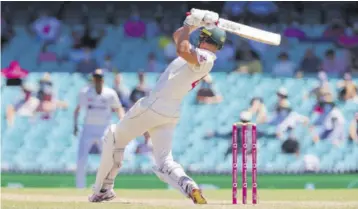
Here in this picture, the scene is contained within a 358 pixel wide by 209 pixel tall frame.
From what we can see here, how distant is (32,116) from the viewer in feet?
55.3

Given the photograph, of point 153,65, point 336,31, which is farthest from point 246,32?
point 336,31

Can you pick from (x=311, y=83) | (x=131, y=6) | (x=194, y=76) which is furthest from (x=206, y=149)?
(x=194, y=76)

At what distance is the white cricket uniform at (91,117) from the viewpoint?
13555mm

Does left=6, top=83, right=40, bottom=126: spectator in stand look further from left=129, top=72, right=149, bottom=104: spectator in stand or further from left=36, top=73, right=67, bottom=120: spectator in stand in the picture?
left=129, top=72, right=149, bottom=104: spectator in stand

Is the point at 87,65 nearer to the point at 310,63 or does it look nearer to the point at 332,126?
the point at 310,63

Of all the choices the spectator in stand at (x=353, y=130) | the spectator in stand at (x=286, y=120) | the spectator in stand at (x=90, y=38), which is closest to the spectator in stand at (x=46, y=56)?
Result: the spectator in stand at (x=90, y=38)

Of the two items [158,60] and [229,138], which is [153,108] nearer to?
[229,138]

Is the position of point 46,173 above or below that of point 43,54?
below

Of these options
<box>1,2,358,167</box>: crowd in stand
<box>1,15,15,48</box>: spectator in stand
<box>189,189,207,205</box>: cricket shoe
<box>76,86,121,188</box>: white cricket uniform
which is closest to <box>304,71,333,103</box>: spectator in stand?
<box>1,2,358,167</box>: crowd in stand

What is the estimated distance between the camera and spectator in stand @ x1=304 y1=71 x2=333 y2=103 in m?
16.7

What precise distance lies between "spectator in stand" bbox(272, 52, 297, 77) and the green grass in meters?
4.46

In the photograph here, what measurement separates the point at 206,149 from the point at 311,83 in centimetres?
236

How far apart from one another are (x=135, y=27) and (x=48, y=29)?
165 cm

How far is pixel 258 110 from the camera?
16516 mm
